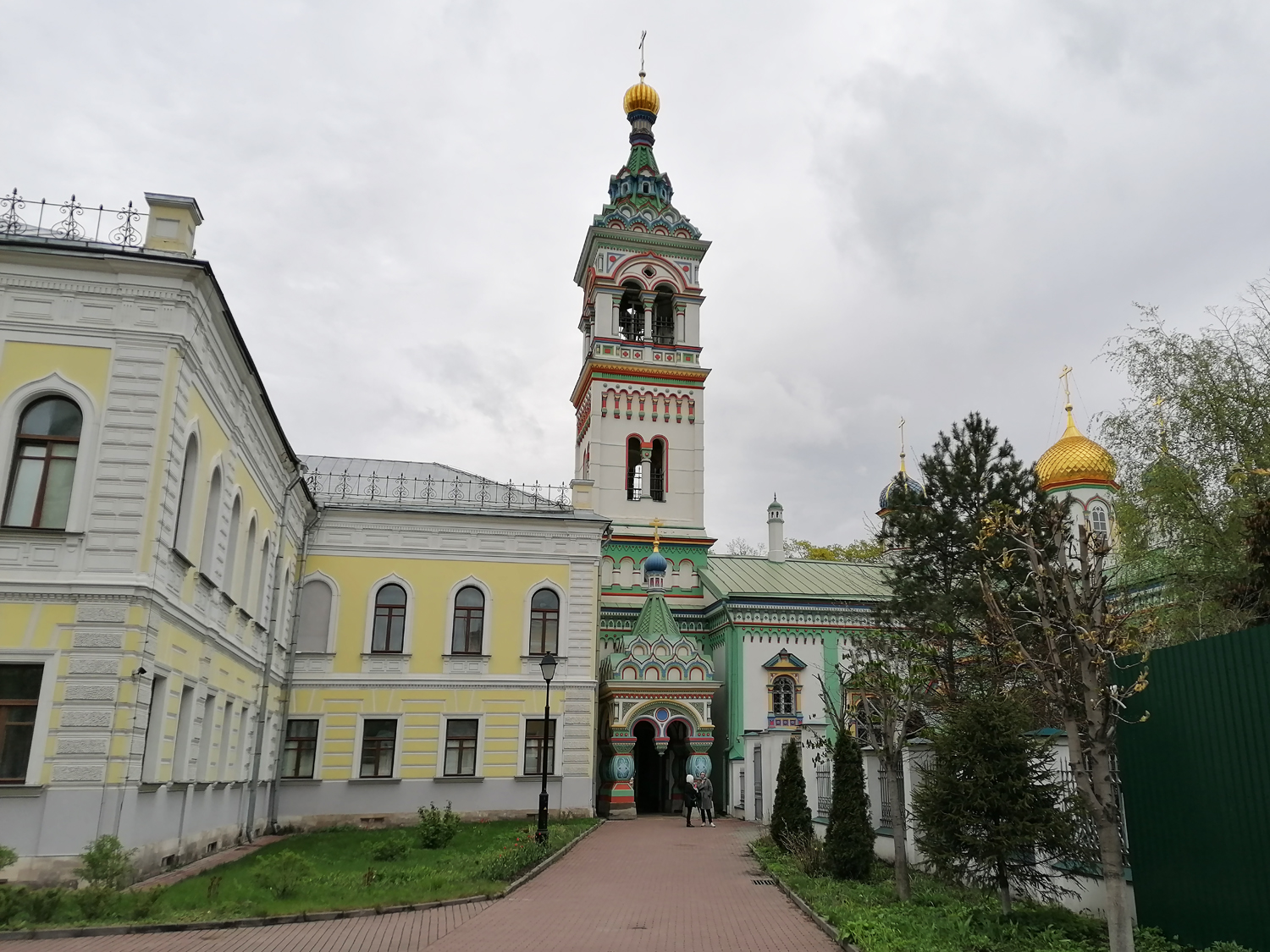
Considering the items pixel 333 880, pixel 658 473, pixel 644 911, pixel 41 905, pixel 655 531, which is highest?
pixel 658 473

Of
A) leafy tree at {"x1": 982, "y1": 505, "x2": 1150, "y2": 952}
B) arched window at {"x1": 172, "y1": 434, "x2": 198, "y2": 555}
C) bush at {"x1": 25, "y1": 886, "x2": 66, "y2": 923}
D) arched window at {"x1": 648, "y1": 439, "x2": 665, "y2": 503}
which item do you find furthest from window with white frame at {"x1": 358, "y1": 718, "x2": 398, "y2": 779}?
leafy tree at {"x1": 982, "y1": 505, "x2": 1150, "y2": 952}

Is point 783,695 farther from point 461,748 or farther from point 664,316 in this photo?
point 664,316

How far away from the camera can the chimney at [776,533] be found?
37.2 m

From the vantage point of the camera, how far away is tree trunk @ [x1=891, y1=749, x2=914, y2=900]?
477 inches

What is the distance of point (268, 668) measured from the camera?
72.8ft

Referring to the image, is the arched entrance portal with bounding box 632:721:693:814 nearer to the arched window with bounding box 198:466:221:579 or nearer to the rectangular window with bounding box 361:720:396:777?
the rectangular window with bounding box 361:720:396:777

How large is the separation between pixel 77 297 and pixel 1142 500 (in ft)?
55.2

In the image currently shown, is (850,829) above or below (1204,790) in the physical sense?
below

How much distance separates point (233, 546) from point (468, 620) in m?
8.30

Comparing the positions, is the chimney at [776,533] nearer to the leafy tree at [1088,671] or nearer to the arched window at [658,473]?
the arched window at [658,473]

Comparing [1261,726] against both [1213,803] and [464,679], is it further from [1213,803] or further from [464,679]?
[464,679]

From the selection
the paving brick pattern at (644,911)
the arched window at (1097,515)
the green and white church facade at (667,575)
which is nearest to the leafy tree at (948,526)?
the green and white church facade at (667,575)

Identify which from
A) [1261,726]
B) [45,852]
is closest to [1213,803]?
[1261,726]

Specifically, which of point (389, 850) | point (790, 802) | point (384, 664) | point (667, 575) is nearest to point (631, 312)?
point (667, 575)
